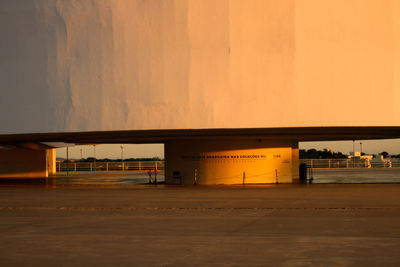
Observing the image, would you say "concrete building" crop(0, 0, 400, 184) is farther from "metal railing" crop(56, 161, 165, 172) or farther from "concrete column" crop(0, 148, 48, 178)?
"metal railing" crop(56, 161, 165, 172)

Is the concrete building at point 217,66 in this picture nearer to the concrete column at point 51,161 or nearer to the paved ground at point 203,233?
the paved ground at point 203,233

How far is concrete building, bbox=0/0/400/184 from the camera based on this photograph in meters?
24.9

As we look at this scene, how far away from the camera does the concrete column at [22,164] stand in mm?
A: 48719

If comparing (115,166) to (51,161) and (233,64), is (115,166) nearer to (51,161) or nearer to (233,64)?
(51,161)

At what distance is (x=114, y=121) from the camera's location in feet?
84.3

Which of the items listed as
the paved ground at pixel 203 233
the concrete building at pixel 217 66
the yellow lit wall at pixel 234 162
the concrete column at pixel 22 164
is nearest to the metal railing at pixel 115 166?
the concrete column at pixel 22 164

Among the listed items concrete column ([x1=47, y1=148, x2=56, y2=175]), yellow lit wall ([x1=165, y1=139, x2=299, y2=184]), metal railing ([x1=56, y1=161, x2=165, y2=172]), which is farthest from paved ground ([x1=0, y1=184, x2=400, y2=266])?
metal railing ([x1=56, y1=161, x2=165, y2=172])

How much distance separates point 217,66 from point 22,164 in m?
29.8

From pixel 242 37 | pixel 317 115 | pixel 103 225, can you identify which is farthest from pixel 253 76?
pixel 103 225

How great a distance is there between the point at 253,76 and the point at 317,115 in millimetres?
3313

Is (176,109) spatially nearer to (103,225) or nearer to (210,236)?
(103,225)

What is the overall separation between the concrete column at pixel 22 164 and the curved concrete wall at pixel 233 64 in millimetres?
24987

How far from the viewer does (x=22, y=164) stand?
162 ft

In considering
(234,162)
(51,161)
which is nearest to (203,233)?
(234,162)
